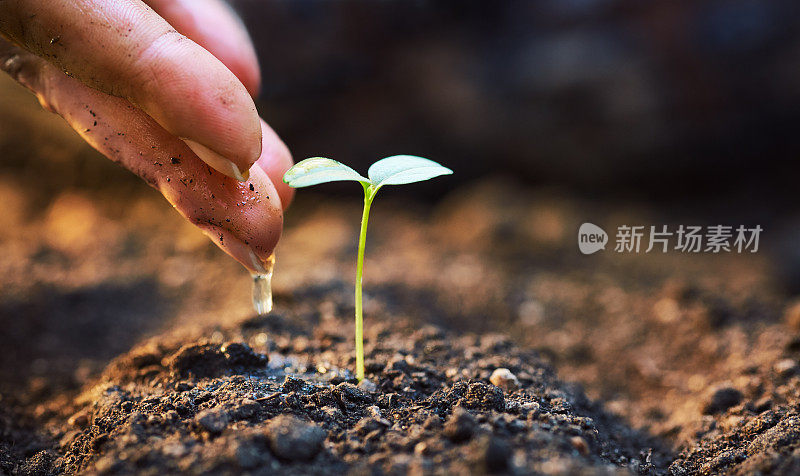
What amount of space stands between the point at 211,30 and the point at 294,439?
4.19 feet

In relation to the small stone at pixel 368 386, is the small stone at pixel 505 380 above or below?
above

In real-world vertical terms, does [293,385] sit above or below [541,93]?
below

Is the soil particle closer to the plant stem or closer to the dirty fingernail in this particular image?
the plant stem

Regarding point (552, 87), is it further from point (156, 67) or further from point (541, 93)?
point (156, 67)

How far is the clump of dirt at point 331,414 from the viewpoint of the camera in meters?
1.14

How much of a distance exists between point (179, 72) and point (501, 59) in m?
2.73

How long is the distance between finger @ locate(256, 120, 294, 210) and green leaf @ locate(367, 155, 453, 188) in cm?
34

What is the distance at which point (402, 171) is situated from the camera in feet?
4.60

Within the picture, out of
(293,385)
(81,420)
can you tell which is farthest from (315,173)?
(81,420)

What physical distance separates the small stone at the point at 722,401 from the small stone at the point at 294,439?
1170mm

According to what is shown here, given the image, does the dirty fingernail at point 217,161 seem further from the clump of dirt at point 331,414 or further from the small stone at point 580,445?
the small stone at point 580,445

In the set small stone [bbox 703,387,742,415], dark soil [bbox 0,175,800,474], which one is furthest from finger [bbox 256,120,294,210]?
A: small stone [bbox 703,387,742,415]

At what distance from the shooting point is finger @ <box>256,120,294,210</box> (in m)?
1.64

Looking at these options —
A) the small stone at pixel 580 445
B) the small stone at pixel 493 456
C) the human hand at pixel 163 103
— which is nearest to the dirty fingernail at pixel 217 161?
the human hand at pixel 163 103
